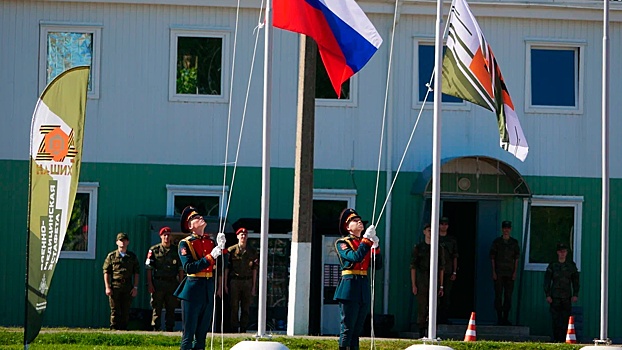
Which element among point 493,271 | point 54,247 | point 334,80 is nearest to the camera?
point 54,247

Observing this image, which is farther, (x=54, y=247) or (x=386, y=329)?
(x=386, y=329)

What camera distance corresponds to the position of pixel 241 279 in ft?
71.8

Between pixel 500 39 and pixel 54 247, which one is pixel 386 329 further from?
pixel 54 247

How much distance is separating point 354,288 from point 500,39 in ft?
35.5

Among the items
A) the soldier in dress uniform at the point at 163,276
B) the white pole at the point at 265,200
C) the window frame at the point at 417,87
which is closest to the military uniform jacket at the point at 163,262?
the soldier in dress uniform at the point at 163,276

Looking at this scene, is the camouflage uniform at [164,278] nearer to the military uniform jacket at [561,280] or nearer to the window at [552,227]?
the military uniform jacket at [561,280]

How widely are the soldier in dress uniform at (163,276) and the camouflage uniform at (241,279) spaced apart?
932mm

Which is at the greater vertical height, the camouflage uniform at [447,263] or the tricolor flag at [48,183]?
the tricolor flag at [48,183]

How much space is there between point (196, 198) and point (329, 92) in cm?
337

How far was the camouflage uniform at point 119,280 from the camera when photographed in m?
21.8

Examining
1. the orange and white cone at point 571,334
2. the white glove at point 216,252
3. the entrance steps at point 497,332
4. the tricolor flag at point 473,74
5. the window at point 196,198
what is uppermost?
the tricolor flag at point 473,74

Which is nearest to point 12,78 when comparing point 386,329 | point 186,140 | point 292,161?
point 186,140

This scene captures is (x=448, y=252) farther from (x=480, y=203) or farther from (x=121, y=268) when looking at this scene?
(x=121, y=268)

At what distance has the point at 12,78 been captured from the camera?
24.0 metres
